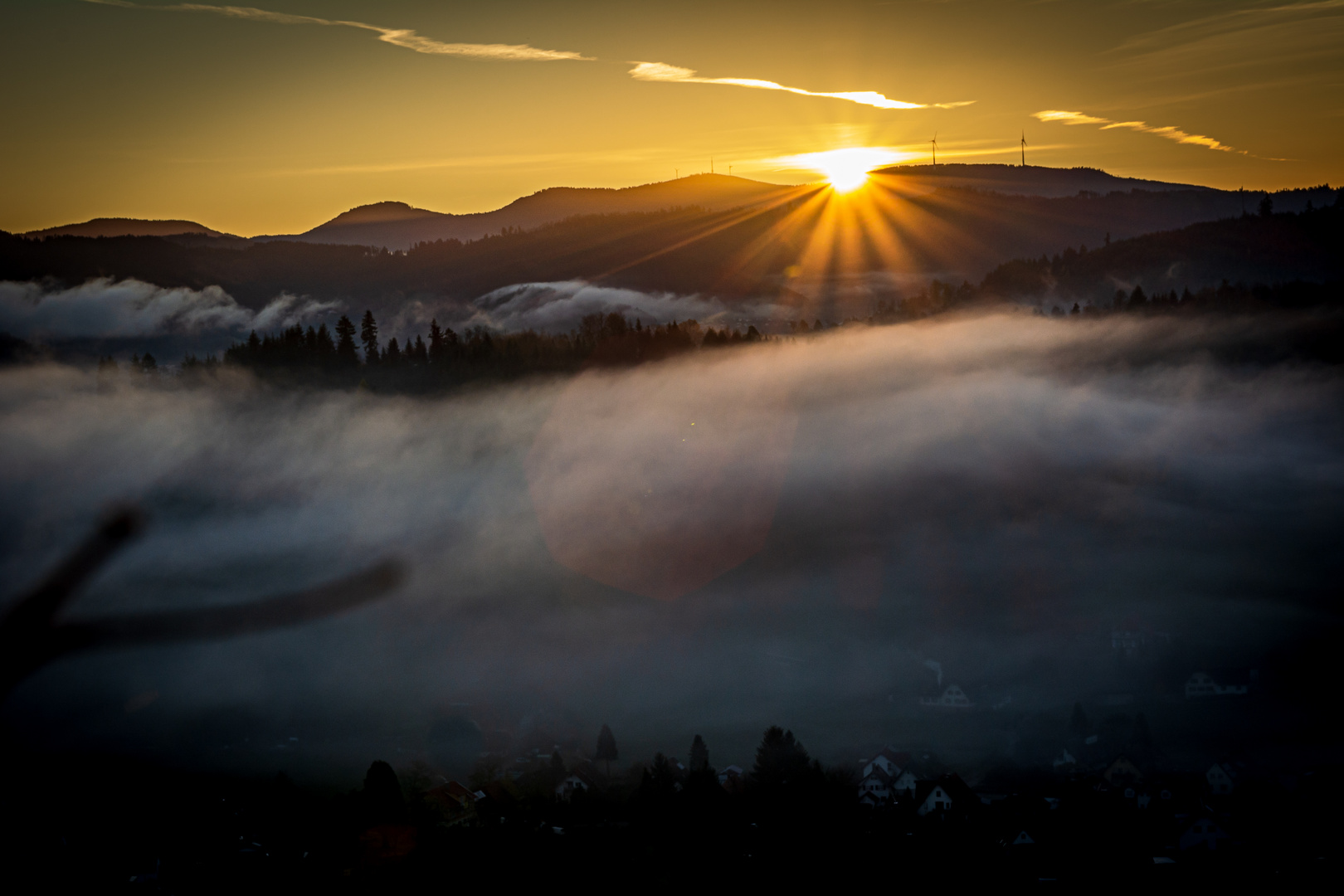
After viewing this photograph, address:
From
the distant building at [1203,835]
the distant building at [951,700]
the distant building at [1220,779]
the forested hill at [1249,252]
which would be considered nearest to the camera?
the distant building at [1203,835]

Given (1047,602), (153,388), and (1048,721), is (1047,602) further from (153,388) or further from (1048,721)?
(153,388)

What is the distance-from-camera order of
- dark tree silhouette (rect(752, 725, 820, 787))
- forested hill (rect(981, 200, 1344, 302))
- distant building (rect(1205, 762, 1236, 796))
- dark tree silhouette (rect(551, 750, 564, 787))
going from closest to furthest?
dark tree silhouette (rect(752, 725, 820, 787)) < distant building (rect(1205, 762, 1236, 796)) < dark tree silhouette (rect(551, 750, 564, 787)) < forested hill (rect(981, 200, 1344, 302))

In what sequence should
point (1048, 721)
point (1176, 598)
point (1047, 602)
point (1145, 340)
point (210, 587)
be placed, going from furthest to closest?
point (1145, 340), point (1047, 602), point (1176, 598), point (1048, 721), point (210, 587)

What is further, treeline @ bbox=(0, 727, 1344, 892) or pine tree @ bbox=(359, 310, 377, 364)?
pine tree @ bbox=(359, 310, 377, 364)

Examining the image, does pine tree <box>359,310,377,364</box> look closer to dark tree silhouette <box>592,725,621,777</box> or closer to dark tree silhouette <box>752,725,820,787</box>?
dark tree silhouette <box>592,725,621,777</box>

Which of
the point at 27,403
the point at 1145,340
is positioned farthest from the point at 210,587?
the point at 1145,340

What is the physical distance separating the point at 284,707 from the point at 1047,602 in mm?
79773

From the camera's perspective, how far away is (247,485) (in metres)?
105

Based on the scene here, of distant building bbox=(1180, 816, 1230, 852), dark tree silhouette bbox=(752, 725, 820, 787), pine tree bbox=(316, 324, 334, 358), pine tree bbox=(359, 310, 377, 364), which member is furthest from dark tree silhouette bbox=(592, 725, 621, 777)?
pine tree bbox=(316, 324, 334, 358)

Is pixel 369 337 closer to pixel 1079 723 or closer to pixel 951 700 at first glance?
pixel 951 700

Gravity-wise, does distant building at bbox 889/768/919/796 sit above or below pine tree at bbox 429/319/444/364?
below

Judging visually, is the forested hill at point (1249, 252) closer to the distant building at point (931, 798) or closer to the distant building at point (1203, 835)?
the distant building at point (931, 798)

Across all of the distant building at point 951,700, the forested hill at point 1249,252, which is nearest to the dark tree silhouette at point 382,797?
the distant building at point 951,700

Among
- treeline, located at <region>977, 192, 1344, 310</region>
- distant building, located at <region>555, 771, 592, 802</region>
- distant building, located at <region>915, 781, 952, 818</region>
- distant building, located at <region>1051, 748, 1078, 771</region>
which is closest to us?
distant building, located at <region>915, 781, 952, 818</region>
